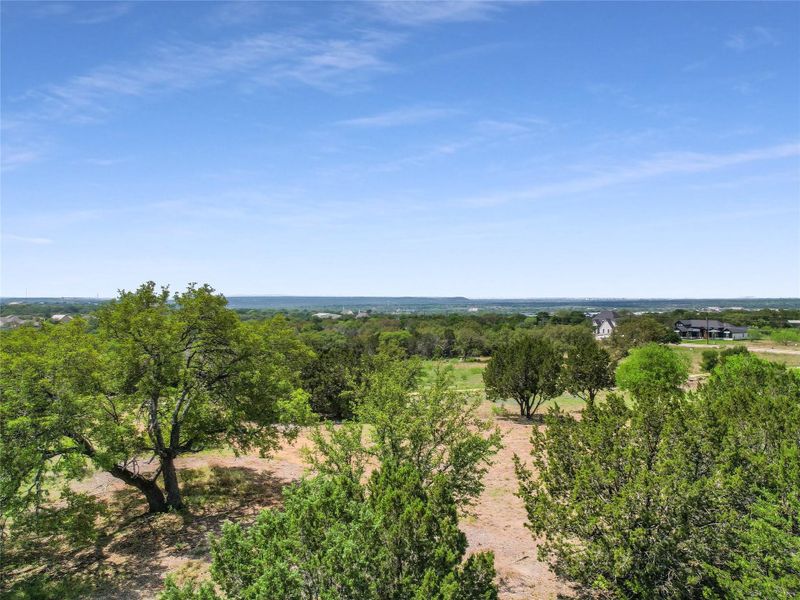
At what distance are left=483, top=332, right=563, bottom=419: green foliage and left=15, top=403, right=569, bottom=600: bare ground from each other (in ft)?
41.3

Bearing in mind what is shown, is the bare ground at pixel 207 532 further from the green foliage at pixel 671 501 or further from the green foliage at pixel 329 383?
the green foliage at pixel 329 383

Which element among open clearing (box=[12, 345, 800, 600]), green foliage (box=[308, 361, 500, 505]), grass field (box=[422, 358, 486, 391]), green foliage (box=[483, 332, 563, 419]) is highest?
green foliage (box=[308, 361, 500, 505])

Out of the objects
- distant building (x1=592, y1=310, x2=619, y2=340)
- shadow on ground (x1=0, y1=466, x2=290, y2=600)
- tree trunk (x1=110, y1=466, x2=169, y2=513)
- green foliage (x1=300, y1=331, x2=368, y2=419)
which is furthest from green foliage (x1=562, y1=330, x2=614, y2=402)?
distant building (x1=592, y1=310, x2=619, y2=340)

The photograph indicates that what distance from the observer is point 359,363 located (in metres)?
43.8

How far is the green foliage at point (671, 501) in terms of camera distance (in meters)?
10.1

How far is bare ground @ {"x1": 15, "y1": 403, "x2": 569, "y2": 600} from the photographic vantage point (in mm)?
14617

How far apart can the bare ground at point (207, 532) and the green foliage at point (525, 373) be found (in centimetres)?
1258

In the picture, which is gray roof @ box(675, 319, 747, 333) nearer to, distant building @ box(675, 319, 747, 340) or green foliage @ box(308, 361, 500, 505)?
distant building @ box(675, 319, 747, 340)

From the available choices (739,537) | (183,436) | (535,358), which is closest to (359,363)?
(535,358)

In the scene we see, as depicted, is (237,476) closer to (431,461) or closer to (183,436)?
(183,436)

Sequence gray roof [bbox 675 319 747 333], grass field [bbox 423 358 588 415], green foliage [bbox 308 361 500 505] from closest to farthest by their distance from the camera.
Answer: green foliage [bbox 308 361 500 505]
grass field [bbox 423 358 588 415]
gray roof [bbox 675 319 747 333]

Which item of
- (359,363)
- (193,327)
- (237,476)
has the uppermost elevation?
(193,327)

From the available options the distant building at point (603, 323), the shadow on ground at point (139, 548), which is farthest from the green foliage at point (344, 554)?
the distant building at point (603, 323)

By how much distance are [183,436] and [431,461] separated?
1101 cm
